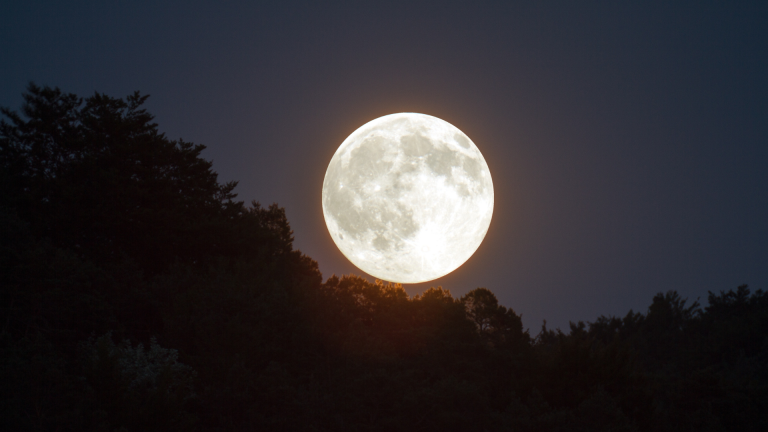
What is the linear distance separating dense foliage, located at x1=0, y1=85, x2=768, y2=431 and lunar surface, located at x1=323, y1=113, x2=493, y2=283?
15.2ft

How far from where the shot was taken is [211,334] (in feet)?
89.0

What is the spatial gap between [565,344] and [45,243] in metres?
30.3

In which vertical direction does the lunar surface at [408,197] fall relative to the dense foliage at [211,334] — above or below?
above

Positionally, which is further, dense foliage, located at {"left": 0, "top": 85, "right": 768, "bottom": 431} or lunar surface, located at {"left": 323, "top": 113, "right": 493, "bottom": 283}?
lunar surface, located at {"left": 323, "top": 113, "right": 493, "bottom": 283}

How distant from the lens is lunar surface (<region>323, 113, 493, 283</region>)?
102 feet

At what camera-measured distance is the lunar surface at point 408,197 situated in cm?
3122

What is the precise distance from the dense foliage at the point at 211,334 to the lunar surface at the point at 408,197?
464 cm

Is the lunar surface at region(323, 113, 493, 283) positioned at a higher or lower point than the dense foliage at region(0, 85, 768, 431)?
higher

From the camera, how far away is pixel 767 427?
3888 centimetres

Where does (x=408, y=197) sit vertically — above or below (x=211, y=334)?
above

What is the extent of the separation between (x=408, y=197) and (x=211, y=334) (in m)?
12.1

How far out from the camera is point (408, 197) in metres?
30.9

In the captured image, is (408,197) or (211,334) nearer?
(211,334)

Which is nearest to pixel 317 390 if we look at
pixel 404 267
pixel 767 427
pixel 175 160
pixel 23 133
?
pixel 404 267
